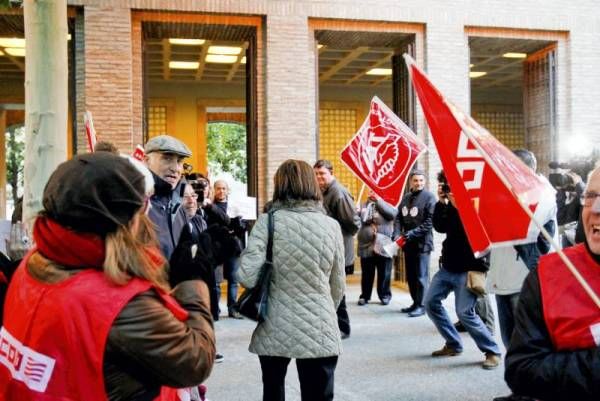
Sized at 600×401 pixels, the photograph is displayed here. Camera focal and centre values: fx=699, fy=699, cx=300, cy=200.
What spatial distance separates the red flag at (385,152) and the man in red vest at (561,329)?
4531mm

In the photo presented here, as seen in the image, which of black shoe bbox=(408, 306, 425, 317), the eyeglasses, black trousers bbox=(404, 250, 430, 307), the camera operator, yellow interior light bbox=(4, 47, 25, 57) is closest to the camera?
the eyeglasses

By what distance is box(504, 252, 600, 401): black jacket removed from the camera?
198 cm

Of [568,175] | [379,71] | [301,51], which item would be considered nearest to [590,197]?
[568,175]

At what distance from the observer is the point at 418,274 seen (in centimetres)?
930

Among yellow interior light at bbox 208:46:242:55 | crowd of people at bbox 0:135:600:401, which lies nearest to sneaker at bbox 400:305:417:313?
crowd of people at bbox 0:135:600:401

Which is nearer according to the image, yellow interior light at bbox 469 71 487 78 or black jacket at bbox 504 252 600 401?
black jacket at bbox 504 252 600 401

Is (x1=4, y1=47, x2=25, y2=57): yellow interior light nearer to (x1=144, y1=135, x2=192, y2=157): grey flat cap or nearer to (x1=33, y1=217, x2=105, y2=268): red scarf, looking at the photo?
(x1=144, y1=135, x2=192, y2=157): grey flat cap

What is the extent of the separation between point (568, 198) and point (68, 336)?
18.5 ft

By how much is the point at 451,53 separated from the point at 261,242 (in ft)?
29.5

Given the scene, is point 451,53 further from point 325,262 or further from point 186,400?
point 186,400

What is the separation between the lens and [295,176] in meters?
4.35

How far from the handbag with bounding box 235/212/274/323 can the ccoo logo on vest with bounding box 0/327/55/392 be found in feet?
Answer: 7.85

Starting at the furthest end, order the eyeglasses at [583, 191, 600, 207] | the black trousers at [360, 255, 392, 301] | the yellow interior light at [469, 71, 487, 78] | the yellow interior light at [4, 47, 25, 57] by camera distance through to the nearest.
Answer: the yellow interior light at [469, 71, 487, 78] → the yellow interior light at [4, 47, 25, 57] → the black trousers at [360, 255, 392, 301] → the eyeglasses at [583, 191, 600, 207]

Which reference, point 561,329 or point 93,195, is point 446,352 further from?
point 93,195
